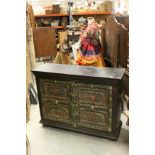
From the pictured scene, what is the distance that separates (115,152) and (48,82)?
1.05 m

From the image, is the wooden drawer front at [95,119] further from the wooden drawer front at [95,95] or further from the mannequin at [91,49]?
the mannequin at [91,49]

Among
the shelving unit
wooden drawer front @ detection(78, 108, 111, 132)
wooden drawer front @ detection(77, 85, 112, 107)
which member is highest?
the shelving unit

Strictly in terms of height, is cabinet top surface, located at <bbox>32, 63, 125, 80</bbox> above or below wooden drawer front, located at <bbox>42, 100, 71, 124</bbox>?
above

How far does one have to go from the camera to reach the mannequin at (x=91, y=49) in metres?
3.15

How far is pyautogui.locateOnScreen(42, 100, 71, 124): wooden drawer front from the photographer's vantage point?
2.59 metres

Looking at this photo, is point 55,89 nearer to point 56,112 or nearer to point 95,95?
point 56,112

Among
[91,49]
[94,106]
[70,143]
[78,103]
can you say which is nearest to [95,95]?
[94,106]

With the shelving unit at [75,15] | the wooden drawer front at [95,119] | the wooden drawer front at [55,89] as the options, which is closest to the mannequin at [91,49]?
the wooden drawer front at [55,89]

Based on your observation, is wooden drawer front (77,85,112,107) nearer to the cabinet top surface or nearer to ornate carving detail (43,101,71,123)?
the cabinet top surface

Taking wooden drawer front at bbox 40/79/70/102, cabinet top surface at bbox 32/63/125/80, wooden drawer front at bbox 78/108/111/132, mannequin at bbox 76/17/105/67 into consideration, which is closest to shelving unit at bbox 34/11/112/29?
mannequin at bbox 76/17/105/67

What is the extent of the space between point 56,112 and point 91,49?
1042 mm

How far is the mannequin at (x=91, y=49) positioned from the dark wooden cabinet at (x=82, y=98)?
21.5 inches

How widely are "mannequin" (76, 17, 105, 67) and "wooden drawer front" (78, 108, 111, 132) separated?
2.95 feet

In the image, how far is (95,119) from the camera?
8.03 feet
